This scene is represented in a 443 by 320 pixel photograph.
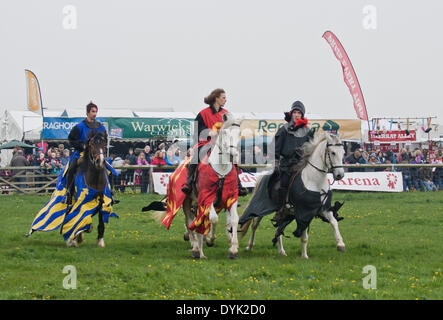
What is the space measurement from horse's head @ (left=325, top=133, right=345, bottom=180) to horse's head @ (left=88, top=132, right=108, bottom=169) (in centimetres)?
396

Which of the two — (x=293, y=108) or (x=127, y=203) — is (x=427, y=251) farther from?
(x=127, y=203)

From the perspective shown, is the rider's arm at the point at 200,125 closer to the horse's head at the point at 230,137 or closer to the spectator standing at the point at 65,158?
the horse's head at the point at 230,137

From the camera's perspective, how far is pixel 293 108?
34.2ft

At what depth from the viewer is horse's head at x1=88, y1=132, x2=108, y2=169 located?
431 inches

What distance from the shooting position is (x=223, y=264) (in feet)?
30.3

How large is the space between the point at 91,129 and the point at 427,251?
6.35 metres

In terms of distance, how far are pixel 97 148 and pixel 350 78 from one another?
762 inches

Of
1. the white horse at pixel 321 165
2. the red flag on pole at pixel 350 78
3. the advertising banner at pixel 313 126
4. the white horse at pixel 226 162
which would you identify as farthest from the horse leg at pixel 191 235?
the red flag on pole at pixel 350 78

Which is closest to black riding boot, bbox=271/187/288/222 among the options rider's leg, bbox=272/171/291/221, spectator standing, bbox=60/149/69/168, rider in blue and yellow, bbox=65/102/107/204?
rider's leg, bbox=272/171/291/221

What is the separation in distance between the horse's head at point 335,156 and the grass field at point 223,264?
4.41ft

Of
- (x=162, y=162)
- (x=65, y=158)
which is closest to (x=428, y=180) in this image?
(x=162, y=162)

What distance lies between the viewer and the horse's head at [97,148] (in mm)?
10953

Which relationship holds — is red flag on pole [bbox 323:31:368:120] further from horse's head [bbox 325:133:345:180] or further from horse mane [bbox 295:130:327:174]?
horse's head [bbox 325:133:345:180]

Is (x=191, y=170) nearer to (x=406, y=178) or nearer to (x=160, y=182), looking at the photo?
(x=160, y=182)
